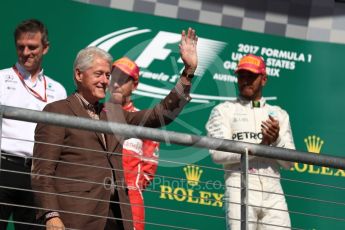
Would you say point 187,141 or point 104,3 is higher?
point 104,3

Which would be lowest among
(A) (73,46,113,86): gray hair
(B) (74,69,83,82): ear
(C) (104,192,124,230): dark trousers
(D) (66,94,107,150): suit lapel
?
(C) (104,192,124,230): dark trousers

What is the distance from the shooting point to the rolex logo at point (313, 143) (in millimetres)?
8383

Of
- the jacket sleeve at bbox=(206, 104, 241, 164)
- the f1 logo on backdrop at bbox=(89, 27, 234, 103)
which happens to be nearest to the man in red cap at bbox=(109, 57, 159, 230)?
the jacket sleeve at bbox=(206, 104, 241, 164)

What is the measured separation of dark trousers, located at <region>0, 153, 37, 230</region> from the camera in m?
6.06

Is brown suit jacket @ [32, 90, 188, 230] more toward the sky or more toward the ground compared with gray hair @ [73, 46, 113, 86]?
more toward the ground

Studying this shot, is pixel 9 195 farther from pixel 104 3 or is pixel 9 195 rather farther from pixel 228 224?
pixel 104 3

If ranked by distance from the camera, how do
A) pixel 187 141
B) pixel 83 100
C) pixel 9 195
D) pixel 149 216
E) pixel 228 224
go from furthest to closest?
pixel 149 216 < pixel 228 224 < pixel 9 195 < pixel 83 100 < pixel 187 141

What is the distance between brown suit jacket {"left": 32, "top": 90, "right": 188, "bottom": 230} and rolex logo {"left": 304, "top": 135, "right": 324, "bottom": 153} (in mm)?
3053

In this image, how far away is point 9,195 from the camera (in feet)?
20.0

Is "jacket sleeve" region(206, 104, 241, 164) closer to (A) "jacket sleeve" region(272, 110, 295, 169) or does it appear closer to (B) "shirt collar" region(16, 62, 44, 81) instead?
(A) "jacket sleeve" region(272, 110, 295, 169)

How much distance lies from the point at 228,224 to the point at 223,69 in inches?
81.5

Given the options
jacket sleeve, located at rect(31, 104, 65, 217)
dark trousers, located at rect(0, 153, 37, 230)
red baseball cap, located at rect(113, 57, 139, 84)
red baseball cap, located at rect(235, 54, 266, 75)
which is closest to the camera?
jacket sleeve, located at rect(31, 104, 65, 217)

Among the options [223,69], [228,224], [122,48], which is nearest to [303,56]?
[223,69]

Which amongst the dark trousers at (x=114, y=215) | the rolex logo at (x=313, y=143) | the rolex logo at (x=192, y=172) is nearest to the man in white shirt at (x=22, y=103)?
the dark trousers at (x=114, y=215)
